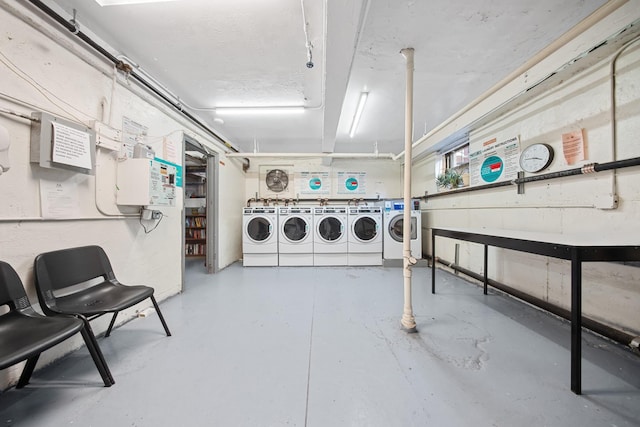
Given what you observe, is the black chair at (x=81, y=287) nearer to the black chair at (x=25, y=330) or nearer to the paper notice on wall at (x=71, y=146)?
the black chair at (x=25, y=330)

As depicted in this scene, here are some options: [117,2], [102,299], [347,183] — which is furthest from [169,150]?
[347,183]

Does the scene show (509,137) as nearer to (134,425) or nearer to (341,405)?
(341,405)

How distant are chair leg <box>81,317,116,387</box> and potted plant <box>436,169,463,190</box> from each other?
3.94 metres

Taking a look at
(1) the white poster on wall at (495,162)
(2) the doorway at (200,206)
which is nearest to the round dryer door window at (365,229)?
(1) the white poster on wall at (495,162)

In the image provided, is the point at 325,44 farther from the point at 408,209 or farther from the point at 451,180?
the point at 451,180

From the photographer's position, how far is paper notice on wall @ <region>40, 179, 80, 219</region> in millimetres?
1274

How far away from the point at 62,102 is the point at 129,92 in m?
0.59

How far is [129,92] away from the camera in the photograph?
73.4 inches

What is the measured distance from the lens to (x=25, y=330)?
3.16 feet

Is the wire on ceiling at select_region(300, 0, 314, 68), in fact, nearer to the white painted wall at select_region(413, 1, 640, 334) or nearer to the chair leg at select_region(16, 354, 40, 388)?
the white painted wall at select_region(413, 1, 640, 334)

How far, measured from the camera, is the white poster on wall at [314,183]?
4.74 meters

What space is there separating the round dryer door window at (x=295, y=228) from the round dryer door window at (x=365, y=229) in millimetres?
898

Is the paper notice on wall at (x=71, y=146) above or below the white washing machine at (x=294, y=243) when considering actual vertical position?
above

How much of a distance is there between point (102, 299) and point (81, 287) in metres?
0.33
